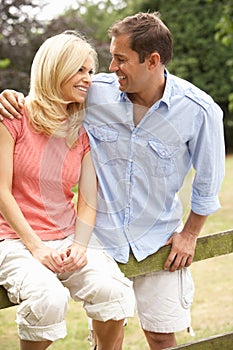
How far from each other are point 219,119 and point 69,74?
0.64 m

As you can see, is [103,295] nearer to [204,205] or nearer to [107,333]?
[107,333]

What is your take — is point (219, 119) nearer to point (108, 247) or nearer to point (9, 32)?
point (108, 247)

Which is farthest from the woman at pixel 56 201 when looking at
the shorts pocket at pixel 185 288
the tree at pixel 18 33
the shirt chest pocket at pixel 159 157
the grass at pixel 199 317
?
the tree at pixel 18 33

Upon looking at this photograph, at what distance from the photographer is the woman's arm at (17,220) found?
113 inches

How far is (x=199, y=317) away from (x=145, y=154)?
319 cm

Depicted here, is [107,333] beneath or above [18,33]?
above

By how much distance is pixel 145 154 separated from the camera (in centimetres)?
325

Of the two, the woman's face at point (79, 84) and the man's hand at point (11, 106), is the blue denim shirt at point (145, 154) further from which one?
the man's hand at point (11, 106)

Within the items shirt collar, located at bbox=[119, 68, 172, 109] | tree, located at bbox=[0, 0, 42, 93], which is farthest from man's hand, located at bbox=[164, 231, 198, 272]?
tree, located at bbox=[0, 0, 42, 93]

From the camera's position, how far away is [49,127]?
9.74ft

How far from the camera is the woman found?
9.43ft

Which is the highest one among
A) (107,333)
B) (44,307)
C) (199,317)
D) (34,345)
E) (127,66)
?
(127,66)

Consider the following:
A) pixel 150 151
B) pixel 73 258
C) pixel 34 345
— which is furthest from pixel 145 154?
pixel 34 345

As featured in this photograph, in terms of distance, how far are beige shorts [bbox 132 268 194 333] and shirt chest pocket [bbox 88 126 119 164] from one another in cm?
51
